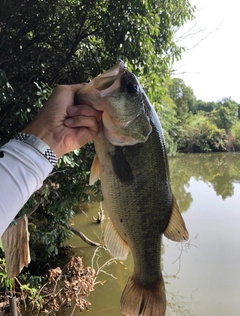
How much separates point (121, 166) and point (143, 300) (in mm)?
535

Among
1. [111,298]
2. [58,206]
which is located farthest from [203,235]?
[58,206]

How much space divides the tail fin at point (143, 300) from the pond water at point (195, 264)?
3.49 meters

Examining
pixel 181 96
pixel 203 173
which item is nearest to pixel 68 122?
pixel 203 173

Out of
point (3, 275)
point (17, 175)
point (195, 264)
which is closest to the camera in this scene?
point (17, 175)

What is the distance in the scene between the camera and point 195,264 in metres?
6.39

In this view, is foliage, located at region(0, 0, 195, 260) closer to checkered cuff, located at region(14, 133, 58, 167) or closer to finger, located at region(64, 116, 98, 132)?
finger, located at region(64, 116, 98, 132)

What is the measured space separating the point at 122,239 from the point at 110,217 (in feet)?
0.36

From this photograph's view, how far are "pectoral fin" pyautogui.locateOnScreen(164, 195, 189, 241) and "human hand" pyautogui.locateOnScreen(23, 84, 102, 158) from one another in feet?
1.53

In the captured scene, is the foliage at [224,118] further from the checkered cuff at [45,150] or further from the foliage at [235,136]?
the checkered cuff at [45,150]

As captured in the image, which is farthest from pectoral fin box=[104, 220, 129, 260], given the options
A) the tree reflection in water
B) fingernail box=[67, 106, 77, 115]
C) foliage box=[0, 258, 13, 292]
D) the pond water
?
the tree reflection in water

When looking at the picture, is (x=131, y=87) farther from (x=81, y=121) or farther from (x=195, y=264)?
(x=195, y=264)

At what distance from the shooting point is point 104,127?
4.11ft

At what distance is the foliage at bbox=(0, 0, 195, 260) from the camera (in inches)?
152

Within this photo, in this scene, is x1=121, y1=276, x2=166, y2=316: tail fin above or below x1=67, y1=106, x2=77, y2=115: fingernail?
below
